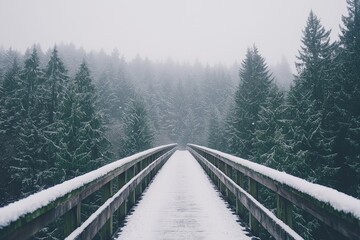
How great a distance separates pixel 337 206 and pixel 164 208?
5.66 meters

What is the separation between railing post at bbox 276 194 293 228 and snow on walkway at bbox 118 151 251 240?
1.61 meters

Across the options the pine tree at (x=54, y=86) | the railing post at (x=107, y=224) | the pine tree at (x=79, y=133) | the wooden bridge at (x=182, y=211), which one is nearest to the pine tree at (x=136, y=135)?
the pine tree at (x=79, y=133)

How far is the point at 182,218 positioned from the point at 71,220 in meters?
3.53

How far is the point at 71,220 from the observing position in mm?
3510

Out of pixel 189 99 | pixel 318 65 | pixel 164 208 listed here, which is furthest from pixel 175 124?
pixel 164 208

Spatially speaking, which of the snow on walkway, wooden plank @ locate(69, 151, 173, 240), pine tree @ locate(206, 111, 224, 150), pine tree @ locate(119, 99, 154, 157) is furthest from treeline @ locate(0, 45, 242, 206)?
wooden plank @ locate(69, 151, 173, 240)

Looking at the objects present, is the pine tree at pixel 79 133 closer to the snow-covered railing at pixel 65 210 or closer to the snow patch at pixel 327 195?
the snow-covered railing at pixel 65 210

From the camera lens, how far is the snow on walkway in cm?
543

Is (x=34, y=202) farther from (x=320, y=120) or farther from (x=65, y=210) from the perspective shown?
(x=320, y=120)

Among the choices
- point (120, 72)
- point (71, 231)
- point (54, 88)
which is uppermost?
point (120, 72)

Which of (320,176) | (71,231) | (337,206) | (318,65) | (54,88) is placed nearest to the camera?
(337,206)

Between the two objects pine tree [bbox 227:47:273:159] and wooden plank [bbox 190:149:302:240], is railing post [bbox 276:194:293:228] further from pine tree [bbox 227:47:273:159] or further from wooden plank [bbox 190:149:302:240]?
pine tree [bbox 227:47:273:159]

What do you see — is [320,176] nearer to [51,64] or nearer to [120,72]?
[51,64]

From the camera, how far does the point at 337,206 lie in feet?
7.99
